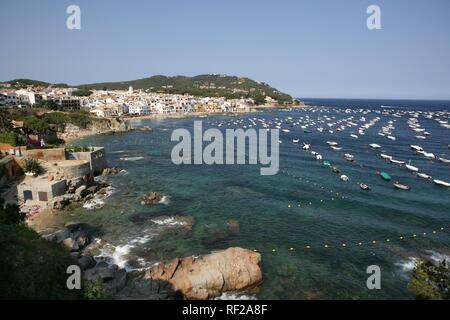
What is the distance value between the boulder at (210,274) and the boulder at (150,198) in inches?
576

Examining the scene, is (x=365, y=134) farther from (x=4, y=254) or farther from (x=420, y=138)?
(x=4, y=254)

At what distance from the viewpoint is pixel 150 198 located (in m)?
38.8

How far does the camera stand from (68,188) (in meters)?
39.3

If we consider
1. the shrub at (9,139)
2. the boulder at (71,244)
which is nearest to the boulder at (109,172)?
the shrub at (9,139)

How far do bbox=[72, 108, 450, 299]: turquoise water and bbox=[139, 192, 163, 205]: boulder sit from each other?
2.82 ft

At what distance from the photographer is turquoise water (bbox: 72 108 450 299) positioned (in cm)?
2494

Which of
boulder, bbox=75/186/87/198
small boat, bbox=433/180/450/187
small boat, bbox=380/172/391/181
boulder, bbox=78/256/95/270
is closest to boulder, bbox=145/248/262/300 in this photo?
boulder, bbox=78/256/95/270

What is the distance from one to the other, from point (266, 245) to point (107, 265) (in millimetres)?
13499

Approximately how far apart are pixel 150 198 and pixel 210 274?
18515 millimetres

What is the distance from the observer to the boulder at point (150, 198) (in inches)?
1505

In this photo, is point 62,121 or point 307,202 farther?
point 62,121

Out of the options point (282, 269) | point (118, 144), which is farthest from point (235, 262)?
point (118, 144)

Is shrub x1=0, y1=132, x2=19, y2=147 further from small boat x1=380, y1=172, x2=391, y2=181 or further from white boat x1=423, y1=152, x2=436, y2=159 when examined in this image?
white boat x1=423, y1=152, x2=436, y2=159

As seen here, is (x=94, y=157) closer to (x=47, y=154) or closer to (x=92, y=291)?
(x=47, y=154)
